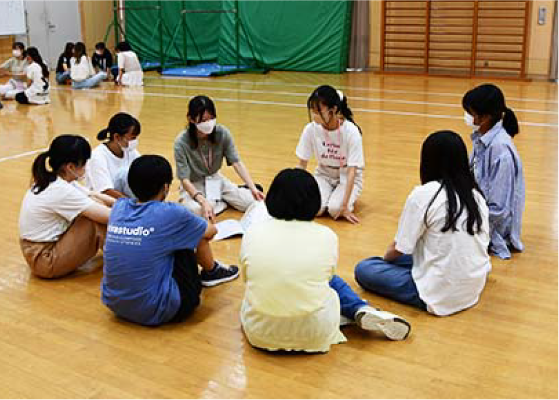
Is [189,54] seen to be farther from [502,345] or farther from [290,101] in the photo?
[502,345]

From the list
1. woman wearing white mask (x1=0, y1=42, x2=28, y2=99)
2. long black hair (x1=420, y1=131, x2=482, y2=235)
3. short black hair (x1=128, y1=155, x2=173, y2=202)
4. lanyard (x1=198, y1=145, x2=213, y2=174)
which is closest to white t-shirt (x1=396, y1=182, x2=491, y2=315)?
long black hair (x1=420, y1=131, x2=482, y2=235)

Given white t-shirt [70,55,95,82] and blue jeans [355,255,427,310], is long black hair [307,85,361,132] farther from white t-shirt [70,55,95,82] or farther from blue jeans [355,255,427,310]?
white t-shirt [70,55,95,82]

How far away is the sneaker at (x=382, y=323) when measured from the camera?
249 cm

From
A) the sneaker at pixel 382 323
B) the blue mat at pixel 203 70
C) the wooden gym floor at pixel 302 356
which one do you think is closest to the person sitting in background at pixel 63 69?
the blue mat at pixel 203 70

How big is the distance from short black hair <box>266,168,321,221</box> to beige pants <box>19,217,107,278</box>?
47.3 inches

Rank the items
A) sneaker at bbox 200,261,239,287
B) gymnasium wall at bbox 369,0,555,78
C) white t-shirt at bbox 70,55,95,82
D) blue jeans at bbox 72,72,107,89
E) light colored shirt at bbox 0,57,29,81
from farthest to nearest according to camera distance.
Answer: blue jeans at bbox 72,72,107,89, white t-shirt at bbox 70,55,95,82, gymnasium wall at bbox 369,0,555,78, light colored shirt at bbox 0,57,29,81, sneaker at bbox 200,261,239,287

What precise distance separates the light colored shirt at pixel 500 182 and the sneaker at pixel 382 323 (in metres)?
1.13

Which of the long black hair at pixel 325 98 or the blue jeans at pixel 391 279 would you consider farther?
the long black hair at pixel 325 98

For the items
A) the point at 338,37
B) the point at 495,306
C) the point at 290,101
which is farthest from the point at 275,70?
the point at 495,306

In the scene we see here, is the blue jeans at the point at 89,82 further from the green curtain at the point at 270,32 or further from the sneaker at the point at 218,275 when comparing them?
the sneaker at the point at 218,275

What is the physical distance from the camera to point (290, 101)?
29.4 ft

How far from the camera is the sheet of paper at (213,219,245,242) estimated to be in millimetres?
3760

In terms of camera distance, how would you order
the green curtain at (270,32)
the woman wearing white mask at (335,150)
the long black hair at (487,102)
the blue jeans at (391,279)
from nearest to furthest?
the blue jeans at (391,279)
the long black hair at (487,102)
the woman wearing white mask at (335,150)
the green curtain at (270,32)

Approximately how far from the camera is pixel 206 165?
411cm
